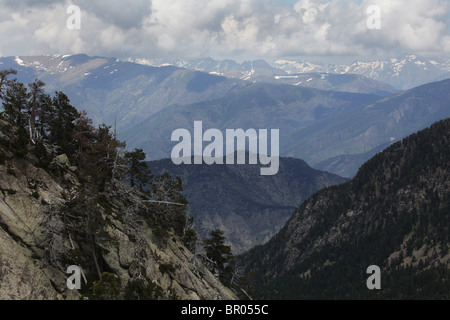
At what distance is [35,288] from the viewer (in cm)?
3238

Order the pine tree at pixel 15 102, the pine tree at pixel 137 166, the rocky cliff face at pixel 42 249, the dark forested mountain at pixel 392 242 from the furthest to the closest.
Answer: the dark forested mountain at pixel 392 242 < the pine tree at pixel 137 166 < the pine tree at pixel 15 102 < the rocky cliff face at pixel 42 249

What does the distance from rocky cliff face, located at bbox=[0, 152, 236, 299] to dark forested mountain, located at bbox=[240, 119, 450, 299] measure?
301ft

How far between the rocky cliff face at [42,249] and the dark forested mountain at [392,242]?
301ft

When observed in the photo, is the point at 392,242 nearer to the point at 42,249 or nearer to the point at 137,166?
the point at 137,166

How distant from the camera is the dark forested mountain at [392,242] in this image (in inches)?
5236

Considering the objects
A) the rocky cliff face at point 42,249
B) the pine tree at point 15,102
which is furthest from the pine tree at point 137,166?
the pine tree at point 15,102

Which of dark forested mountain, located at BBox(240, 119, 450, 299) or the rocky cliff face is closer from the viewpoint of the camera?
the rocky cliff face

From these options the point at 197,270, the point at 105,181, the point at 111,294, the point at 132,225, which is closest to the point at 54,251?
the point at 111,294

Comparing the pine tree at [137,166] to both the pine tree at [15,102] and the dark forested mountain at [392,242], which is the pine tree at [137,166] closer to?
the pine tree at [15,102]

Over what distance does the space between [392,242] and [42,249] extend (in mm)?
152605

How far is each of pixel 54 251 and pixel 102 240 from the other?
467cm

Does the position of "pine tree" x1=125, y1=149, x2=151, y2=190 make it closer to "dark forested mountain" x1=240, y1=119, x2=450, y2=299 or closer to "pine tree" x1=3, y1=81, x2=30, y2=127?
"pine tree" x1=3, y1=81, x2=30, y2=127

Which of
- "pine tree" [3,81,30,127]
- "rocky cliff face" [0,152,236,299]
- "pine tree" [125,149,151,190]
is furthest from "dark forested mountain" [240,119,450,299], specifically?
"pine tree" [3,81,30,127]

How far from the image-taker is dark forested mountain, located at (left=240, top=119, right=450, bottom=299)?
13300 centimetres
